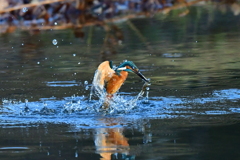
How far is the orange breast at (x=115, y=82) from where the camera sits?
256 inches

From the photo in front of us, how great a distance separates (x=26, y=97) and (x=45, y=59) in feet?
9.47

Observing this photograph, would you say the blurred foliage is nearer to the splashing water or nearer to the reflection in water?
the splashing water

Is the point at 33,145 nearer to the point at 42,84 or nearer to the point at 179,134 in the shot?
the point at 179,134

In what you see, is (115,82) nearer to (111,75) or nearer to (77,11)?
(111,75)

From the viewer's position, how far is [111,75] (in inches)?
256

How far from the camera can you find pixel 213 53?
961 cm

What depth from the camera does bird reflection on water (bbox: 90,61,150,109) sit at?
6.38 meters

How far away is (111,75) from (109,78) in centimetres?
4

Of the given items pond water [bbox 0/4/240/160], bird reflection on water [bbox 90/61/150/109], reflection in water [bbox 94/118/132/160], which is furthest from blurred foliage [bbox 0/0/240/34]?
reflection in water [bbox 94/118/132/160]

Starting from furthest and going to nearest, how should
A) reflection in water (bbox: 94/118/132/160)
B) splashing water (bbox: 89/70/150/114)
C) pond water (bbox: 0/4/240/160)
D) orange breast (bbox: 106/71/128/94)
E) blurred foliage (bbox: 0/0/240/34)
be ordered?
blurred foliage (bbox: 0/0/240/34) < orange breast (bbox: 106/71/128/94) < splashing water (bbox: 89/70/150/114) < pond water (bbox: 0/4/240/160) < reflection in water (bbox: 94/118/132/160)

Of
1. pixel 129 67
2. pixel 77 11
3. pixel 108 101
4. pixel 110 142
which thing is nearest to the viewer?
pixel 110 142

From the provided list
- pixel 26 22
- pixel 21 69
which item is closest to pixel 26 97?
pixel 21 69

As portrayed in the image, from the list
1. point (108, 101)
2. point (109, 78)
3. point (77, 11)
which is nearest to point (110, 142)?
point (108, 101)

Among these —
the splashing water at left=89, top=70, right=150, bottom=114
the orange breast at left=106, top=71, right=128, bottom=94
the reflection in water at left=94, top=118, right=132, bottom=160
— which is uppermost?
the orange breast at left=106, top=71, right=128, bottom=94
